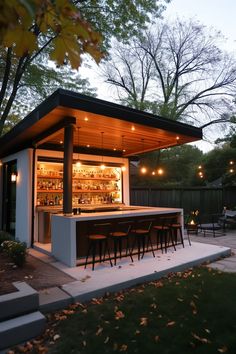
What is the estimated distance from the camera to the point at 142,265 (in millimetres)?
5070

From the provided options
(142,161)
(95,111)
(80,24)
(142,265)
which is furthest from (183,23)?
(80,24)

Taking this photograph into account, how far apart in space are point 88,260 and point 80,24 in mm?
4538

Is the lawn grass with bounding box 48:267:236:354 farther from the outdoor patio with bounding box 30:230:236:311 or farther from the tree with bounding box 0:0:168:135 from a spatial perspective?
the tree with bounding box 0:0:168:135

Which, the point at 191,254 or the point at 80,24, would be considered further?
the point at 191,254

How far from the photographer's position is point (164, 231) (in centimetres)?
641

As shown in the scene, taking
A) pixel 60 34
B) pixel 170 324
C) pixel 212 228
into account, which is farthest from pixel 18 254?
pixel 212 228

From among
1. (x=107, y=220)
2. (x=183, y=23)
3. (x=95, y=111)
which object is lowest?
(x=107, y=220)

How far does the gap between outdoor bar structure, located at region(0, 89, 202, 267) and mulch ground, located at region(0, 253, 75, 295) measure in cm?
46

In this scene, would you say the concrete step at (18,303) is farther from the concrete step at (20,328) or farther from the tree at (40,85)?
the tree at (40,85)

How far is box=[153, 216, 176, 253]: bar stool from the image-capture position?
6152 millimetres

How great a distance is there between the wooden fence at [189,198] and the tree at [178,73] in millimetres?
5917

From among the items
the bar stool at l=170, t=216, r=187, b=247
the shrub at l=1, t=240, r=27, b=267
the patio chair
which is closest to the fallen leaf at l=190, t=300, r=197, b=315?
the bar stool at l=170, t=216, r=187, b=247

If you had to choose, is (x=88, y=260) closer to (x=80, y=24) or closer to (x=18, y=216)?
(x=18, y=216)

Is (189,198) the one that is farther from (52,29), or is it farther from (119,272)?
(52,29)
